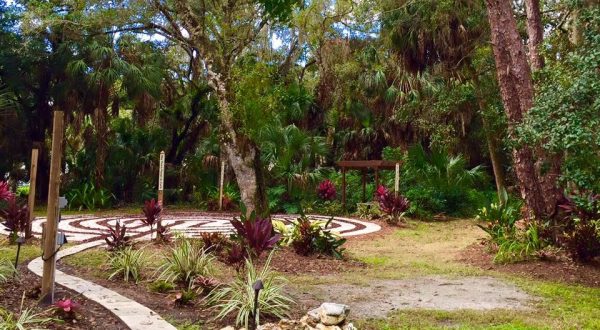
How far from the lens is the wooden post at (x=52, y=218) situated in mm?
4848

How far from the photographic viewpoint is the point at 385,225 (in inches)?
548

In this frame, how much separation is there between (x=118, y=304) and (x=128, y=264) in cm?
139

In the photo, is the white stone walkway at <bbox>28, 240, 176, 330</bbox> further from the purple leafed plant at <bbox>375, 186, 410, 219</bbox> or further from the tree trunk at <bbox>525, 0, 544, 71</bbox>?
the purple leafed plant at <bbox>375, 186, 410, 219</bbox>

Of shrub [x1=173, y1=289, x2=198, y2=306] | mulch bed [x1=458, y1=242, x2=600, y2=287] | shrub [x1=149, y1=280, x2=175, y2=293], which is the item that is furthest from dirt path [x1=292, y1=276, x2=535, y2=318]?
shrub [x1=149, y1=280, x2=175, y2=293]

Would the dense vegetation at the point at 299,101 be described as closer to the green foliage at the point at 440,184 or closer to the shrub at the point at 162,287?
the green foliage at the point at 440,184

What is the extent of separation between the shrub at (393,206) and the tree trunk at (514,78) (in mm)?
5424

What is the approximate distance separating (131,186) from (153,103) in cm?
288

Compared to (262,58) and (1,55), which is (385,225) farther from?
(1,55)

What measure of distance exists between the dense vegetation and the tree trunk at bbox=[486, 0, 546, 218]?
21 millimetres

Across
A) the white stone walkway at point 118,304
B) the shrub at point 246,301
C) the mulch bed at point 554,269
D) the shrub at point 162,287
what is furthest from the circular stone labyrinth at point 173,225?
the shrub at point 246,301

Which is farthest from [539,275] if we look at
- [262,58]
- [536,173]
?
[262,58]

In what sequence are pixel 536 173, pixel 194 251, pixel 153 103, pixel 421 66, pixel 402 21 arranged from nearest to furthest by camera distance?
pixel 194 251 → pixel 536 173 → pixel 402 21 → pixel 421 66 → pixel 153 103

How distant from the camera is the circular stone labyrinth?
422 inches

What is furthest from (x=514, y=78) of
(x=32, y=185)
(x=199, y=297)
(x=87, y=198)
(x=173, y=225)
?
(x=87, y=198)
